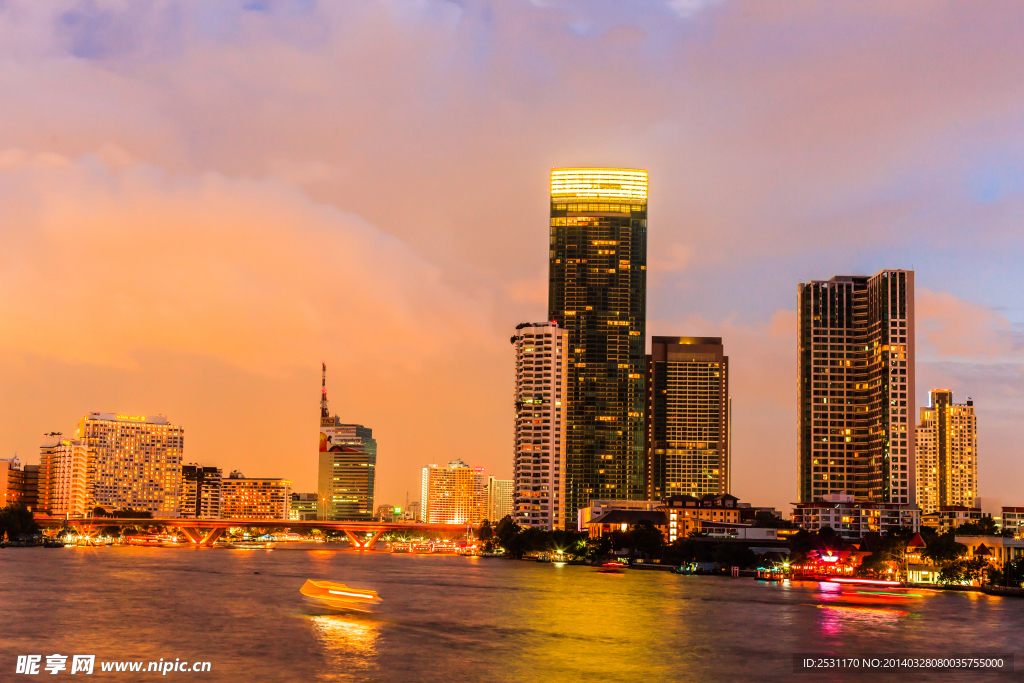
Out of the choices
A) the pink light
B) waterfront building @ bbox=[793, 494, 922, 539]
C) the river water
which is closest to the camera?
the river water

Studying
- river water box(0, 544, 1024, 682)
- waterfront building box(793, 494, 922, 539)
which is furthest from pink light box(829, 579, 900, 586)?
waterfront building box(793, 494, 922, 539)

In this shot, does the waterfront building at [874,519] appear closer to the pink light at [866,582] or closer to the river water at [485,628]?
the pink light at [866,582]

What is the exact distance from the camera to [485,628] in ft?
271

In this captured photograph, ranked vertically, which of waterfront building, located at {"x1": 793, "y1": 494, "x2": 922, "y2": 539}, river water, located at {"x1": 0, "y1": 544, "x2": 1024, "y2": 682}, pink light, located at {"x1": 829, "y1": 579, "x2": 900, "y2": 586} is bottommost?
pink light, located at {"x1": 829, "y1": 579, "x2": 900, "y2": 586}

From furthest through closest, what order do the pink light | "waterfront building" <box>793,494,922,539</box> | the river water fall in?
"waterfront building" <box>793,494,922,539</box>
the pink light
the river water

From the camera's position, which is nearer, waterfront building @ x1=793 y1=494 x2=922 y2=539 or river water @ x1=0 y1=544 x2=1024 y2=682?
river water @ x1=0 y1=544 x2=1024 y2=682

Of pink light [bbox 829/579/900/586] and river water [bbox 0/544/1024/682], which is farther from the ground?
river water [bbox 0/544/1024/682]

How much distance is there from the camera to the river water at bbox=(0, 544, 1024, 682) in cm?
6394

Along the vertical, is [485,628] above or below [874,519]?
below

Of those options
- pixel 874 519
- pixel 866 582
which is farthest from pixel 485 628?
pixel 874 519

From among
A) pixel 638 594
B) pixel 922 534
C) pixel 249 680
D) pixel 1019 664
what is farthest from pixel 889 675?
pixel 922 534

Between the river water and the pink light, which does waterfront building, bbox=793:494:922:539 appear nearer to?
the pink light

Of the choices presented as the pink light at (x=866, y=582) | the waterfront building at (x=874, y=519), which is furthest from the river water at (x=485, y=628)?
the waterfront building at (x=874, y=519)

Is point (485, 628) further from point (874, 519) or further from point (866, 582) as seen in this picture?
point (874, 519)
